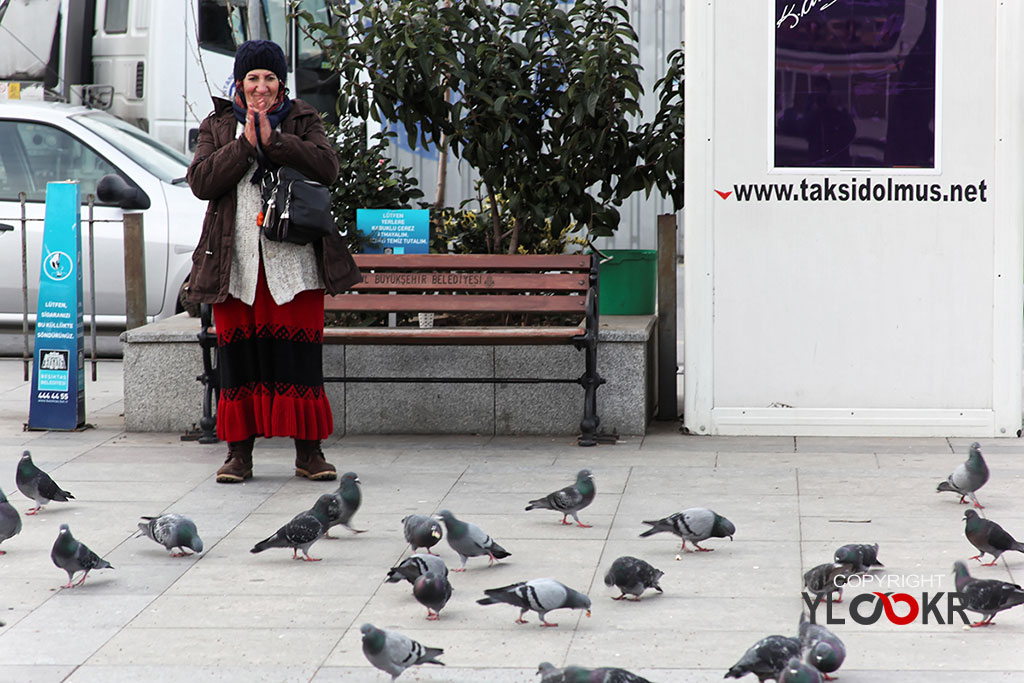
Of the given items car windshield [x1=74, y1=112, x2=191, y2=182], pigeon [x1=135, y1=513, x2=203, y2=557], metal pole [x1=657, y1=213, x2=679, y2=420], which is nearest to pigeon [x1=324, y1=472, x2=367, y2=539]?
pigeon [x1=135, y1=513, x2=203, y2=557]

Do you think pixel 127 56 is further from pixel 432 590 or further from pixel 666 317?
pixel 432 590

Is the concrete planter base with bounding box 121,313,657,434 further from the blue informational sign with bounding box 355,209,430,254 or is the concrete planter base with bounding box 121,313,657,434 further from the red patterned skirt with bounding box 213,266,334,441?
the red patterned skirt with bounding box 213,266,334,441

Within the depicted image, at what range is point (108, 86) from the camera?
45.9ft

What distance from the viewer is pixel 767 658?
159 inches

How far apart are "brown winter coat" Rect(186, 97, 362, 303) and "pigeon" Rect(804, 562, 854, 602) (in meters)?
2.87

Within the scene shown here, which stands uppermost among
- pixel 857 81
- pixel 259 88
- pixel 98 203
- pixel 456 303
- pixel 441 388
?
pixel 857 81

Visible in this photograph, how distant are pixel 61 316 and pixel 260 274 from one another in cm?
201

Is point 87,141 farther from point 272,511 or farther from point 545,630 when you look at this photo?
point 545,630

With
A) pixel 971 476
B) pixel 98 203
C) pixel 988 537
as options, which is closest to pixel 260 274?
pixel 971 476

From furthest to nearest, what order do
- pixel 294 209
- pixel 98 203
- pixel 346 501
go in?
pixel 98 203
pixel 294 209
pixel 346 501

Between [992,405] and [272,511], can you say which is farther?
[992,405]

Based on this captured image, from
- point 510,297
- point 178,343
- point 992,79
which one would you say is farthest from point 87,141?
point 992,79

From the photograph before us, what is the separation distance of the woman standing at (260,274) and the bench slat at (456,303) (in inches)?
37.7

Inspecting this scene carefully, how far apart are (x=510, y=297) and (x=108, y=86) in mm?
7371
